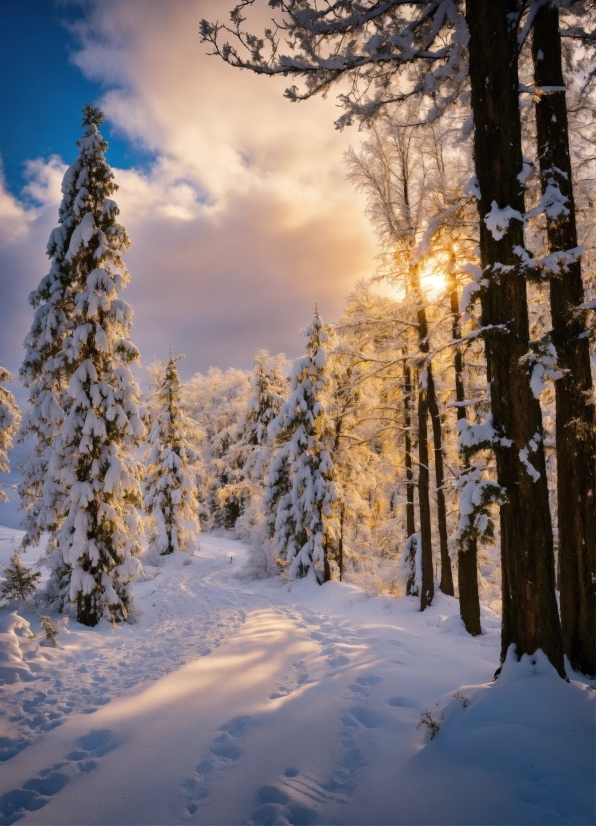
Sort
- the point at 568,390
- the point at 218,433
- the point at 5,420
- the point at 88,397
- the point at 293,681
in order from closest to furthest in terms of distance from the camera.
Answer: the point at 568,390, the point at 293,681, the point at 88,397, the point at 5,420, the point at 218,433

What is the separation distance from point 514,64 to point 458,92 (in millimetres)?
1061

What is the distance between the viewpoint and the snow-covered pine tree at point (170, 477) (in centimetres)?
2531

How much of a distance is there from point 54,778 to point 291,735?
240 cm

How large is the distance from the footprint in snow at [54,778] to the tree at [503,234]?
4786 millimetres

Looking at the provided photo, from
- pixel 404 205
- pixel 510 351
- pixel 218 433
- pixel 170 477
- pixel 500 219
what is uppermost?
pixel 404 205

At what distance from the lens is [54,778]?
3.99 metres

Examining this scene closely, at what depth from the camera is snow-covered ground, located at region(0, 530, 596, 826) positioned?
10.9 ft

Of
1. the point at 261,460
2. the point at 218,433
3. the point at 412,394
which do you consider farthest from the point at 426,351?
the point at 218,433

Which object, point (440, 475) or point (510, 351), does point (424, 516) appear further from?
point (510, 351)

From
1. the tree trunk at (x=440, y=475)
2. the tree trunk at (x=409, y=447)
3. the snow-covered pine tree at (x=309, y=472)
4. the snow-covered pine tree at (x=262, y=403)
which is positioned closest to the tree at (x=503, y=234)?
the tree trunk at (x=440, y=475)

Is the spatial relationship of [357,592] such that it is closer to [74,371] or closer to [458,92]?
[74,371]

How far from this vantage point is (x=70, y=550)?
382 inches

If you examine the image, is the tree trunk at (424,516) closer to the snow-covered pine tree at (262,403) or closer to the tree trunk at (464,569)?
the tree trunk at (464,569)

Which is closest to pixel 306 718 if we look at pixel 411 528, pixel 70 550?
pixel 70 550
